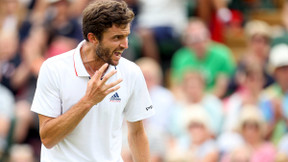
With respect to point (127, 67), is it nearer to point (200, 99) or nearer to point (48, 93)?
point (48, 93)

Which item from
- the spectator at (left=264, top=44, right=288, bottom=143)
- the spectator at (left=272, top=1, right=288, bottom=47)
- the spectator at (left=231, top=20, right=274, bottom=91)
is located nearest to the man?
the spectator at (left=264, top=44, right=288, bottom=143)

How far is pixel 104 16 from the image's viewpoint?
3.70 m

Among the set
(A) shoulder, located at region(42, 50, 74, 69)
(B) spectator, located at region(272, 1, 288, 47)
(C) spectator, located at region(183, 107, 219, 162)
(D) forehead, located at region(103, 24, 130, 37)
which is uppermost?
(D) forehead, located at region(103, 24, 130, 37)

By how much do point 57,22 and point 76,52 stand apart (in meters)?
5.14

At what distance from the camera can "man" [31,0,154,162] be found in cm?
370

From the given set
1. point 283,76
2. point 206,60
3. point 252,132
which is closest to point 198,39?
point 206,60

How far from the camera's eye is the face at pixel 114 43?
3.73 metres

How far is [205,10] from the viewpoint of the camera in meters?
8.92

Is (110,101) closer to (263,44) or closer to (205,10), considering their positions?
(263,44)

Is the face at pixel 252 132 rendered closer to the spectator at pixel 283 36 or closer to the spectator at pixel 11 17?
the spectator at pixel 283 36

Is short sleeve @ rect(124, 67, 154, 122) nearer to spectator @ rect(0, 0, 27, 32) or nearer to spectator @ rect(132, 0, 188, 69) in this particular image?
spectator @ rect(132, 0, 188, 69)

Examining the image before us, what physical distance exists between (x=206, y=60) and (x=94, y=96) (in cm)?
467

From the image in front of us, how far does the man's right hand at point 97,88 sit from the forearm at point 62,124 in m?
0.04

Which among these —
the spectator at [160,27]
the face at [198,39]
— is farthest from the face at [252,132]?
the spectator at [160,27]
